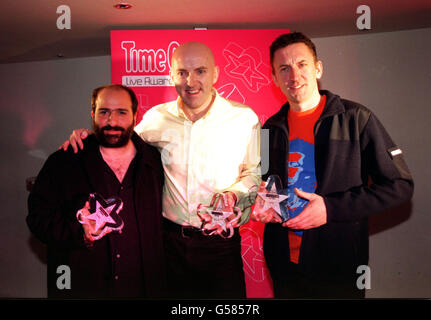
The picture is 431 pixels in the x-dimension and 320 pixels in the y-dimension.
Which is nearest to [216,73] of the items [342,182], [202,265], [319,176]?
[319,176]

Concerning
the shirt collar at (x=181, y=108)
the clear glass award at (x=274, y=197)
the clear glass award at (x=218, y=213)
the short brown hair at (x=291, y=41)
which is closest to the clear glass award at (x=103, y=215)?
the clear glass award at (x=218, y=213)

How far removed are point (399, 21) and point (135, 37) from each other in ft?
4.47

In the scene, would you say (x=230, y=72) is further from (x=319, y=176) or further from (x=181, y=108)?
(x=319, y=176)

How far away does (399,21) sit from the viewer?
210 centimetres

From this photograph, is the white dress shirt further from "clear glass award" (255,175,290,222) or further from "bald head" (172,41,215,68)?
"bald head" (172,41,215,68)

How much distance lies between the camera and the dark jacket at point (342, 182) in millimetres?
2014

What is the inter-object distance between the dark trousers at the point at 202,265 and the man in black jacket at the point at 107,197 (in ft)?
0.22

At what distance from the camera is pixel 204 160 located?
2045mm

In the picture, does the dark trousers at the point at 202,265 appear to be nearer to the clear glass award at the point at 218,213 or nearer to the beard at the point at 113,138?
the clear glass award at the point at 218,213

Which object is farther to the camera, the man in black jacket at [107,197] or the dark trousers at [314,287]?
the dark trousers at [314,287]

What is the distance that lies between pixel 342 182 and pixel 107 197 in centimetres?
115

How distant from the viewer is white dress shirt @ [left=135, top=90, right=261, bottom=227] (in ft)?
6.68

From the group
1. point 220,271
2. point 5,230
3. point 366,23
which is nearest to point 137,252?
point 220,271

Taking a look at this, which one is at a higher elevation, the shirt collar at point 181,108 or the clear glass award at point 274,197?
the shirt collar at point 181,108
